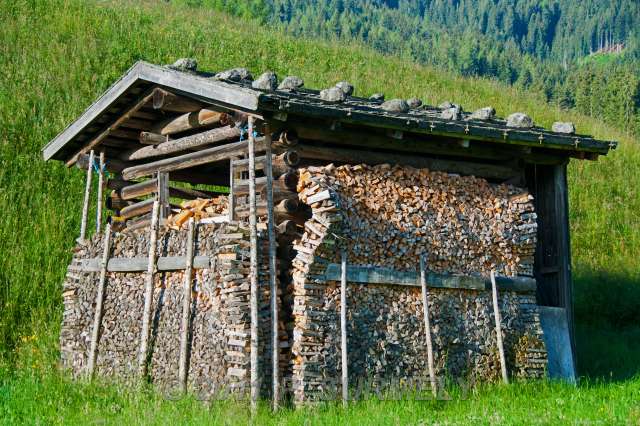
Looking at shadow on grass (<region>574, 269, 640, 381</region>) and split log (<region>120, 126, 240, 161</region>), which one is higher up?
split log (<region>120, 126, 240, 161</region>)

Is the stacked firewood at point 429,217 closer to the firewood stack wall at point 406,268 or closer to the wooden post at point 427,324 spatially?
the firewood stack wall at point 406,268

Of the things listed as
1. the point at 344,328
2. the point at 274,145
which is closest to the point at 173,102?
the point at 274,145

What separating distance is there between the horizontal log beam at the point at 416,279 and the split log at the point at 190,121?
2696 millimetres

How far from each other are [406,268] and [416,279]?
0.20m

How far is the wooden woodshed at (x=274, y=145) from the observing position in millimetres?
11773

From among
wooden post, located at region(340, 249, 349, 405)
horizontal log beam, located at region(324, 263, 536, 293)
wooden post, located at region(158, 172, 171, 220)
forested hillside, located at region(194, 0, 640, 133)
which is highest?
forested hillside, located at region(194, 0, 640, 133)

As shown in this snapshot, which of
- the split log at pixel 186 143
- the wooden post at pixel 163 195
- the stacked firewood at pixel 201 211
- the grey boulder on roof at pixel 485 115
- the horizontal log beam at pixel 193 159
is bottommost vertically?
the stacked firewood at pixel 201 211

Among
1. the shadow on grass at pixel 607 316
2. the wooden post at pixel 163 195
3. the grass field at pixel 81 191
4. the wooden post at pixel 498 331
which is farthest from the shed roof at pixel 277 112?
the shadow on grass at pixel 607 316

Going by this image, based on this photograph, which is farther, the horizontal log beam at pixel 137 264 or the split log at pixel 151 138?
the split log at pixel 151 138

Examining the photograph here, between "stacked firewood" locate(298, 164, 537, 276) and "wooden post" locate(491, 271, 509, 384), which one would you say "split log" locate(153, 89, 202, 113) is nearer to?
"stacked firewood" locate(298, 164, 537, 276)

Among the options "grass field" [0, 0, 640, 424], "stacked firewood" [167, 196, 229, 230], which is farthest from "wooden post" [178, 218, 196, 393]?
"stacked firewood" [167, 196, 229, 230]

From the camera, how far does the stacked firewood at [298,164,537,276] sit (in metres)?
11.8

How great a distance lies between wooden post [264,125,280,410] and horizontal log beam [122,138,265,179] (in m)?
0.25

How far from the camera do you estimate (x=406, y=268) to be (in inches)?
478
